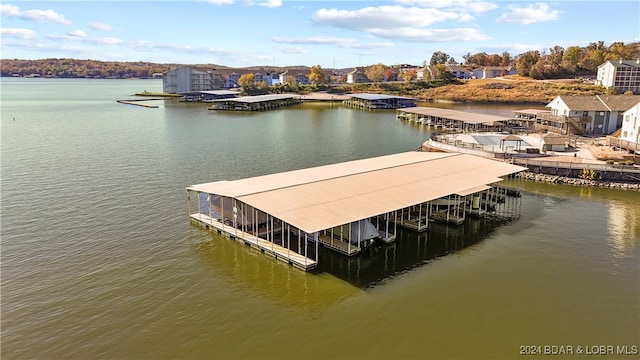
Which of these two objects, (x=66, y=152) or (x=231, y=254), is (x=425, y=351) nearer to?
(x=231, y=254)

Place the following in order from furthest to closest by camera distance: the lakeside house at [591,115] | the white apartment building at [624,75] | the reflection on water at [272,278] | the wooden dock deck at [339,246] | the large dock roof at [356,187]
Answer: the white apartment building at [624,75] < the lakeside house at [591,115] < the wooden dock deck at [339,246] < the large dock roof at [356,187] < the reflection on water at [272,278]

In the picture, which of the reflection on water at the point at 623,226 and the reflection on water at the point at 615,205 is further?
the reflection on water at the point at 615,205

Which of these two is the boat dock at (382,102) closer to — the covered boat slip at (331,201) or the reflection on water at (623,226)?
the reflection on water at (623,226)

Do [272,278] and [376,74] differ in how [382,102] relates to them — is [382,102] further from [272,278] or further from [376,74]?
[272,278]

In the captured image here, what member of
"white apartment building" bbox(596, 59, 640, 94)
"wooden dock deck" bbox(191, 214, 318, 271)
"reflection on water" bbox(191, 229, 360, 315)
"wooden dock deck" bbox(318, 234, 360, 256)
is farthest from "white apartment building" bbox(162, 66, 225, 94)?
"wooden dock deck" bbox(318, 234, 360, 256)

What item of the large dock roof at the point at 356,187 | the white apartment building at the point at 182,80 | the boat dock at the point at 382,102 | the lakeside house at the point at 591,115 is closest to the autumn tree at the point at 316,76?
the white apartment building at the point at 182,80

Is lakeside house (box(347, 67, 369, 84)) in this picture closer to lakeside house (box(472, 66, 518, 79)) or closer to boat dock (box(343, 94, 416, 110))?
lakeside house (box(472, 66, 518, 79))
